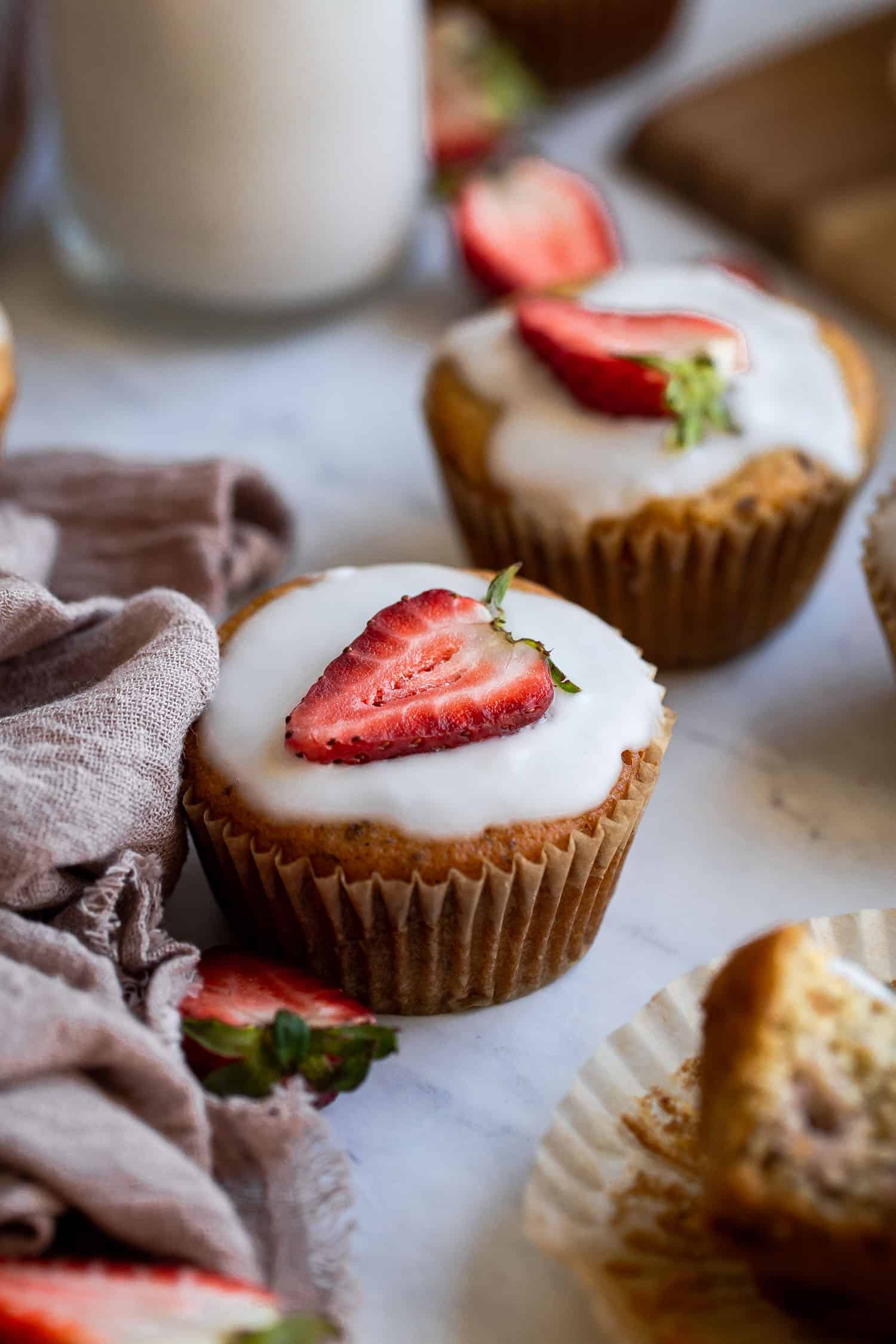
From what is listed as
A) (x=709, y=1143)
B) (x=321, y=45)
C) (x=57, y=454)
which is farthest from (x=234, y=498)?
(x=709, y=1143)

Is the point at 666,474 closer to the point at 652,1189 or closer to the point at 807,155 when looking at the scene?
the point at 652,1189

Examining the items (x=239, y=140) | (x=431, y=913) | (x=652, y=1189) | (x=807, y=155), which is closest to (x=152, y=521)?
(x=239, y=140)

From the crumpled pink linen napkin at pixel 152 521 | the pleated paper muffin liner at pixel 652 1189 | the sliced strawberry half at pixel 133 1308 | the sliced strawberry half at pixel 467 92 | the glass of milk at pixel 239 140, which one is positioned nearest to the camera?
the sliced strawberry half at pixel 133 1308

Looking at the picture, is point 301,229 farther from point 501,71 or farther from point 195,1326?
point 195,1326

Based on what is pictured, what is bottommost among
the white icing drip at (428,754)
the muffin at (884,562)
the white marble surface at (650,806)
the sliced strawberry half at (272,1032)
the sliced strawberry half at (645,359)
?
the white marble surface at (650,806)

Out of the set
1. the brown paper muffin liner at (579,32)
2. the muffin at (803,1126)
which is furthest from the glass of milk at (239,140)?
the muffin at (803,1126)

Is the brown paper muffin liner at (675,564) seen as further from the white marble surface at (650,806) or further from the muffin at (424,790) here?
the muffin at (424,790)
